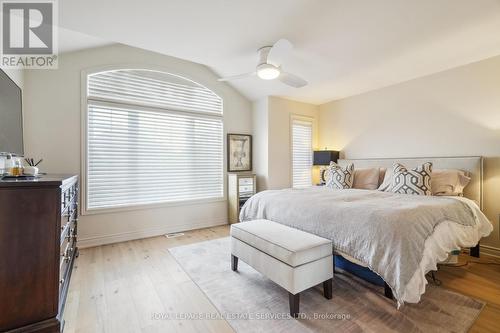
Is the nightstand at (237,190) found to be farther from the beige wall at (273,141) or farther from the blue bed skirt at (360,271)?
the blue bed skirt at (360,271)

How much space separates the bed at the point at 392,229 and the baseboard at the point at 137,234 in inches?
74.4

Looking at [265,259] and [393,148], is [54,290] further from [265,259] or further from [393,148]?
[393,148]

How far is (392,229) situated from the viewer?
1866mm

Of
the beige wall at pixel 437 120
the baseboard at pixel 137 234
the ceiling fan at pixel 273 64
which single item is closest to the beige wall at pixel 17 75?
the baseboard at pixel 137 234

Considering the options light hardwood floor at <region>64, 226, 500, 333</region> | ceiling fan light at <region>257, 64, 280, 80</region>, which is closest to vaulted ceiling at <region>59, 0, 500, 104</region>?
ceiling fan light at <region>257, 64, 280, 80</region>

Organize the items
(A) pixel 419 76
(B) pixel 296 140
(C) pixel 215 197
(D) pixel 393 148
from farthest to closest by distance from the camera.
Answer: (B) pixel 296 140, (C) pixel 215 197, (D) pixel 393 148, (A) pixel 419 76

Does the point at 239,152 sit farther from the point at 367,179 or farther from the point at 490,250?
the point at 490,250

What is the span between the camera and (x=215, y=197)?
468 centimetres

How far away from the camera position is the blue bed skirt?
2.27 metres

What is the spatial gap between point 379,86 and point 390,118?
625 mm

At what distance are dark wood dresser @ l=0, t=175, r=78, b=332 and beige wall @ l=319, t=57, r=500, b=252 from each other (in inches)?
182

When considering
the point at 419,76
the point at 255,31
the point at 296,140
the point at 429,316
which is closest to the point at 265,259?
the point at 429,316

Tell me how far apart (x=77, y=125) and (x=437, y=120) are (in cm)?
538

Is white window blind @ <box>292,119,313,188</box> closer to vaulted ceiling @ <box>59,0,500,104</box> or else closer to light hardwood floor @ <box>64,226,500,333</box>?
vaulted ceiling @ <box>59,0,500,104</box>
